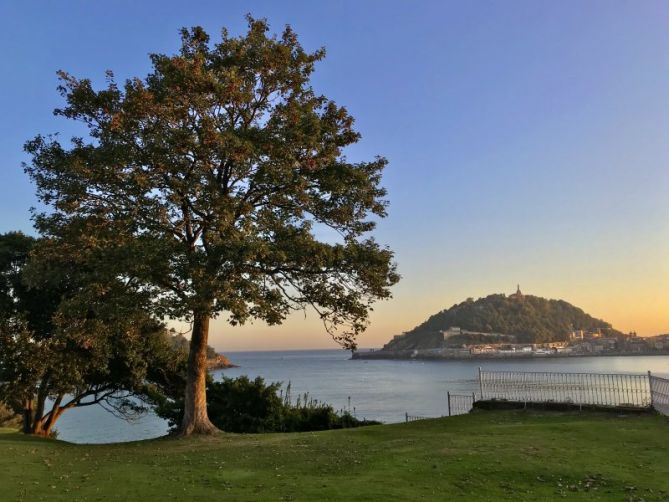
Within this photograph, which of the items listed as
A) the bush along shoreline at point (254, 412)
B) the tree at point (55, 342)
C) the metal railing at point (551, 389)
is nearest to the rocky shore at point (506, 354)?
Answer: the bush along shoreline at point (254, 412)

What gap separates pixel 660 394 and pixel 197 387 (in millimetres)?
14407

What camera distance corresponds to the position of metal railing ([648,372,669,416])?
54.5 ft

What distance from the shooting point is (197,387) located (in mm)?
17156

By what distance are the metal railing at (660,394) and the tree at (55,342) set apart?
51.7 ft

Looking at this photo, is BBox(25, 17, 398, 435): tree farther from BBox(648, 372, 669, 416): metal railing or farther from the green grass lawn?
BBox(648, 372, 669, 416): metal railing

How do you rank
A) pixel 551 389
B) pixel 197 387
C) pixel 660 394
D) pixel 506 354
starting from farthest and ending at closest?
pixel 506 354 < pixel 551 389 < pixel 197 387 < pixel 660 394

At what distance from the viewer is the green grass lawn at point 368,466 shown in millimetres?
8484

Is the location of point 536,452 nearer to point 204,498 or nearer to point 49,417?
point 204,498

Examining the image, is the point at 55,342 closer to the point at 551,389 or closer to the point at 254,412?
the point at 254,412

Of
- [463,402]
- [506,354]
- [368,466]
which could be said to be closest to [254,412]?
[463,402]

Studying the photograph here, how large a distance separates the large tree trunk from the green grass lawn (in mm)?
1100

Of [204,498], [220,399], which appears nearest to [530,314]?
[220,399]

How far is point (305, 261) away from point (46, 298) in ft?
39.6

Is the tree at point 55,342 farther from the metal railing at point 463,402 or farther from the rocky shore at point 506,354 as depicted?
the rocky shore at point 506,354
